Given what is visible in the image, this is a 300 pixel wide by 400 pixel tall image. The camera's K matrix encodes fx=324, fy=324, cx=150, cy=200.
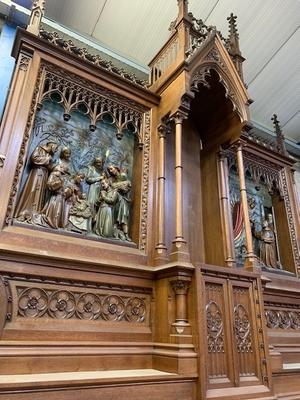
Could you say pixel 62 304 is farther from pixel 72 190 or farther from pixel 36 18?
pixel 36 18

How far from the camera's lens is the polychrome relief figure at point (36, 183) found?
99.9 inches

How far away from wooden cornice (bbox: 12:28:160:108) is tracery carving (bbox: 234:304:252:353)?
2.31 m

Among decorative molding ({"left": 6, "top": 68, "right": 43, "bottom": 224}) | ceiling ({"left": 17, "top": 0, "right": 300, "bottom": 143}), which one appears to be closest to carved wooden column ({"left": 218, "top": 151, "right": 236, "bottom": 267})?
decorative molding ({"left": 6, "top": 68, "right": 43, "bottom": 224})

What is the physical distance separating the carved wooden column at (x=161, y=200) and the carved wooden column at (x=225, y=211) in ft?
2.56

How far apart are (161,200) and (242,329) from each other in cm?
132

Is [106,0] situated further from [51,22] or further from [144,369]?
[144,369]

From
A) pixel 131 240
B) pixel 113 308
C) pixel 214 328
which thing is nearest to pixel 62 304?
pixel 113 308

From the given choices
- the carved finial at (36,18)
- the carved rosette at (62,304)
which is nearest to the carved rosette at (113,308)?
the carved rosette at (62,304)

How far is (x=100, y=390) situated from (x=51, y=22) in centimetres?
492

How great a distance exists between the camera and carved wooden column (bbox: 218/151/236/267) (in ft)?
11.0

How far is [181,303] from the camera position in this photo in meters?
2.42

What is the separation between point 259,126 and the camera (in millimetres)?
6500

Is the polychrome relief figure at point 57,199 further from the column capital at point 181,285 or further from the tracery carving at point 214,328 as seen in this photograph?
the tracery carving at point 214,328

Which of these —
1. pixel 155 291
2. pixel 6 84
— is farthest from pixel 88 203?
pixel 6 84
